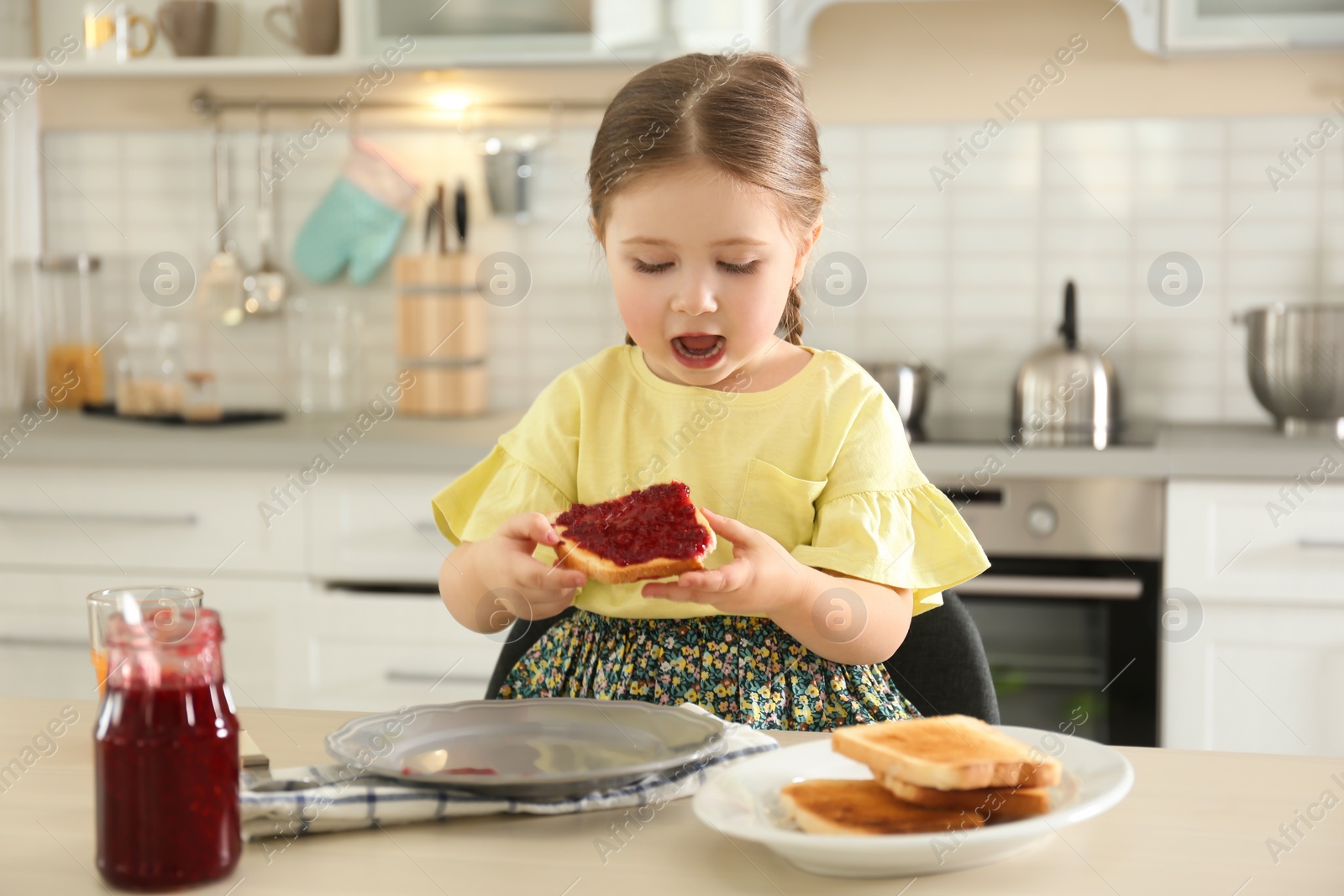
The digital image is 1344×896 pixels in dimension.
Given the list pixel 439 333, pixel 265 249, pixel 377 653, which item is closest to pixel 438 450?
pixel 377 653

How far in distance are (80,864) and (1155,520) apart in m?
1.69

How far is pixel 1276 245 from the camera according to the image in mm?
2461

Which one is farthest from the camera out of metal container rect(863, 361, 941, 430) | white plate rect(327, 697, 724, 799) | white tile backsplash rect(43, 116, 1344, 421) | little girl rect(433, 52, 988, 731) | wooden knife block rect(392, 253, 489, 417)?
wooden knife block rect(392, 253, 489, 417)

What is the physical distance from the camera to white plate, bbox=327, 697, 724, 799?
0.73m

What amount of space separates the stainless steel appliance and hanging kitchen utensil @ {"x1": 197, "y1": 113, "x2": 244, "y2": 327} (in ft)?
5.22

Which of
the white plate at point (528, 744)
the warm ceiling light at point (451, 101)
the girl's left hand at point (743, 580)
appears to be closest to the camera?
the white plate at point (528, 744)

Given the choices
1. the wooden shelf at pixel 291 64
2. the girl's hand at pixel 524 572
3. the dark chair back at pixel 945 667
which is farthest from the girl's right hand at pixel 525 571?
the wooden shelf at pixel 291 64

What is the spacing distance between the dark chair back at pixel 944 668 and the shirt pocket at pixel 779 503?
0.13 meters

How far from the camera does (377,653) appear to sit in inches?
85.6

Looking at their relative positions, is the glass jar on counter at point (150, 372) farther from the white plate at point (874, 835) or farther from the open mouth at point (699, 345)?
the white plate at point (874, 835)

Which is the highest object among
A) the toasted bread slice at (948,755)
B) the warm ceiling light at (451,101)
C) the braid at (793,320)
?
the warm ceiling light at (451,101)

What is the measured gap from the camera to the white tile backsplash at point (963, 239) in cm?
247

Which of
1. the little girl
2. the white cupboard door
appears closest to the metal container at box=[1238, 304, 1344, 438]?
the white cupboard door

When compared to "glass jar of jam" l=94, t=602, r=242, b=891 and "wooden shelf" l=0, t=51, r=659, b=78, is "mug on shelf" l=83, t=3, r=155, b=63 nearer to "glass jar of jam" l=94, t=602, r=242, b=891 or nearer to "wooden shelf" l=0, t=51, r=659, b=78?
"wooden shelf" l=0, t=51, r=659, b=78
